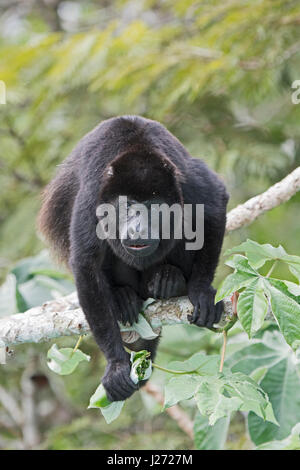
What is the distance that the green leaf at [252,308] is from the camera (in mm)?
1764

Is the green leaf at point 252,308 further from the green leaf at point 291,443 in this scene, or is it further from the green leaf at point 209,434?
the green leaf at point 209,434

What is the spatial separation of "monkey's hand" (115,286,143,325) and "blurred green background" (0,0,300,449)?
0.93m

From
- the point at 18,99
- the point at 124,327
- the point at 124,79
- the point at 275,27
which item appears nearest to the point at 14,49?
the point at 18,99

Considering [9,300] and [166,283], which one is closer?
[166,283]

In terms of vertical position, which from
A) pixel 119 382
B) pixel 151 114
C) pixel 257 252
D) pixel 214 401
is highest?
pixel 257 252

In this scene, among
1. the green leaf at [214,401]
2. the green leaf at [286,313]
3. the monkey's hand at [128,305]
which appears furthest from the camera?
the monkey's hand at [128,305]

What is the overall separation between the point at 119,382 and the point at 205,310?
457mm

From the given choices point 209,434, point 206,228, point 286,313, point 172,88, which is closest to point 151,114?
point 172,88

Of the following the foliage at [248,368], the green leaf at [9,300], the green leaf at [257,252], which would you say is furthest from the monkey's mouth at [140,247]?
the green leaf at [9,300]

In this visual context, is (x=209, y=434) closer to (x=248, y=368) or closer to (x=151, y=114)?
(x=248, y=368)

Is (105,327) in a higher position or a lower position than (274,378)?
higher

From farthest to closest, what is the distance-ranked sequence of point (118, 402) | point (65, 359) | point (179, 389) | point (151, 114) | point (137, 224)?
1. point (151, 114)
2. point (137, 224)
3. point (118, 402)
4. point (65, 359)
5. point (179, 389)

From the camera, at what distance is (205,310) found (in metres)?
2.49

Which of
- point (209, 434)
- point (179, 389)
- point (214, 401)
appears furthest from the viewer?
point (209, 434)
